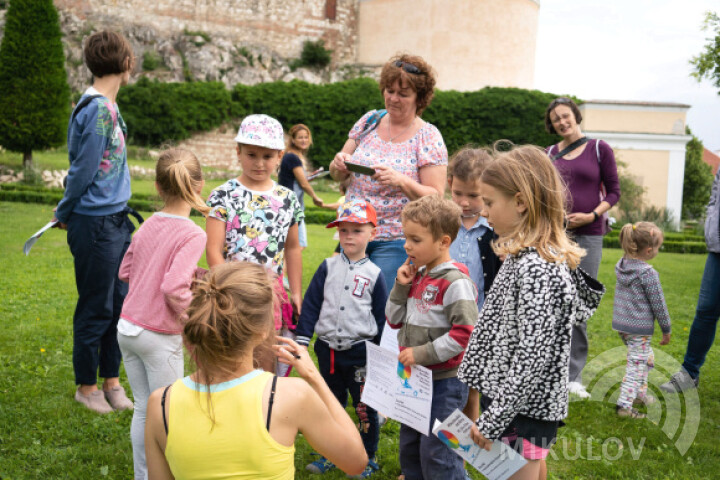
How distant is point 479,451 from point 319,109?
2780 cm

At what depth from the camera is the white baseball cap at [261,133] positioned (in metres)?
3.15

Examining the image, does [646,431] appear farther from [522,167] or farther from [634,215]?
[634,215]

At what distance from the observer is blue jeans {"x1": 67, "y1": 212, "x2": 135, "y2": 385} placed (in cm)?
368

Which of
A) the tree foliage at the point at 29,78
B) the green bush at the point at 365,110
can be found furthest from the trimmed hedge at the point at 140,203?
the green bush at the point at 365,110

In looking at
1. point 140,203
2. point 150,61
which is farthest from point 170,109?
point 140,203

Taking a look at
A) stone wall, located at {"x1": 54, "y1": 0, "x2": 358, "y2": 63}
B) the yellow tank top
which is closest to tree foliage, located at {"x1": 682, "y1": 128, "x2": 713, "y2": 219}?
stone wall, located at {"x1": 54, "y1": 0, "x2": 358, "y2": 63}

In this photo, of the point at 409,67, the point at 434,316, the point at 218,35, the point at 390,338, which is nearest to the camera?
the point at 434,316

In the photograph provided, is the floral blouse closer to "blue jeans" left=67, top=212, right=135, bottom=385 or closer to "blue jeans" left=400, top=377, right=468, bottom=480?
"blue jeans" left=400, top=377, right=468, bottom=480

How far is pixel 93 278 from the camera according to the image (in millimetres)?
3693

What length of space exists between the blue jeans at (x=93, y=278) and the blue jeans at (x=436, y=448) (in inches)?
81.4

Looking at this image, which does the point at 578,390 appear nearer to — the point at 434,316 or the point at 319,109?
the point at 434,316

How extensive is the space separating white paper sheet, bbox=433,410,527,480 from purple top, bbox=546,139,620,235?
2827 mm

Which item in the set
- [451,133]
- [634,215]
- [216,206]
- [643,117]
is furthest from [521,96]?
[216,206]

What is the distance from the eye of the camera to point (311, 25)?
3744cm
